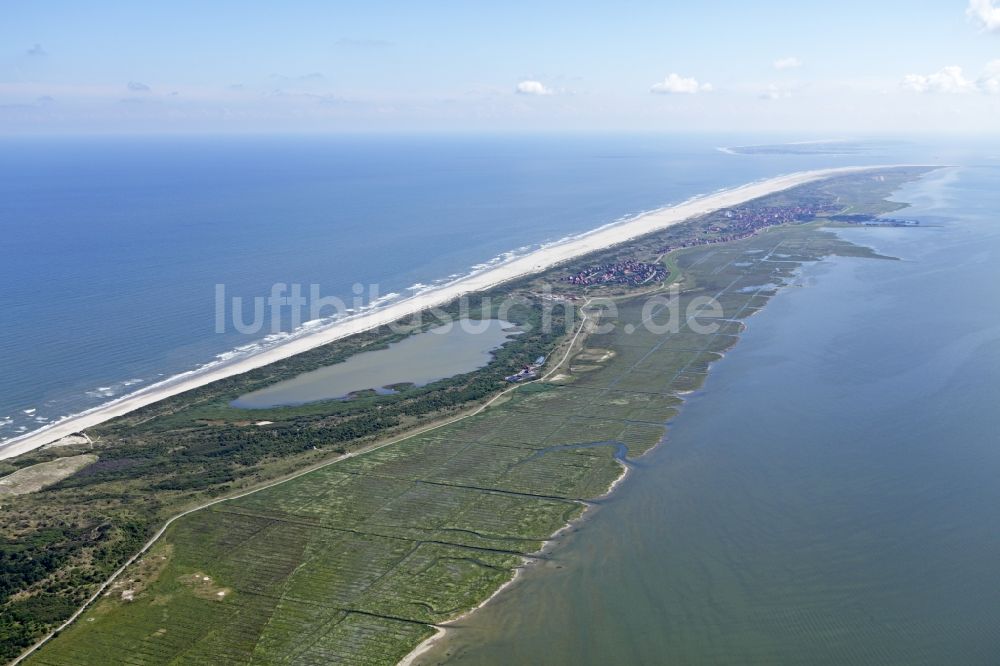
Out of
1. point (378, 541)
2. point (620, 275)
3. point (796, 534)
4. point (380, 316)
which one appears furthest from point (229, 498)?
point (620, 275)

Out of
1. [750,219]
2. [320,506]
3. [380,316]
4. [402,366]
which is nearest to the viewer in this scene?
[320,506]

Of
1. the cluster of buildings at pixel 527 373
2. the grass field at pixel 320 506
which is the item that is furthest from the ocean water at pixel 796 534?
the cluster of buildings at pixel 527 373

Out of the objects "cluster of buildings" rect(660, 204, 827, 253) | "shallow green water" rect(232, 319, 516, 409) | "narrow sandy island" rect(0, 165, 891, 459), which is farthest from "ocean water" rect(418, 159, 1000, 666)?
"cluster of buildings" rect(660, 204, 827, 253)

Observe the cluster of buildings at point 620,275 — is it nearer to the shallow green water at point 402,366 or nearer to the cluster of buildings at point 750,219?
the cluster of buildings at point 750,219

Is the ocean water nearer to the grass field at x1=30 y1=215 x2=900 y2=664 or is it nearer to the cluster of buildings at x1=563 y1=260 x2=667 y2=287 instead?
the grass field at x1=30 y1=215 x2=900 y2=664

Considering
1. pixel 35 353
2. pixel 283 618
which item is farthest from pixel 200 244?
pixel 283 618

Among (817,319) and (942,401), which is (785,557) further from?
(817,319)

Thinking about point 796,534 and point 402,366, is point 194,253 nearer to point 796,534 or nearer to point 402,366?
point 402,366
